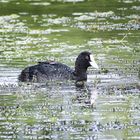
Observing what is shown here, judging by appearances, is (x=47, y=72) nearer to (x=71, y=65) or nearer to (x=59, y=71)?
(x=59, y=71)

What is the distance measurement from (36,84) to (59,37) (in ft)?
18.5

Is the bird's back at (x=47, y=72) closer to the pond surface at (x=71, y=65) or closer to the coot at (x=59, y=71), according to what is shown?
the coot at (x=59, y=71)

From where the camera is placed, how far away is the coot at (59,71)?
1867 cm

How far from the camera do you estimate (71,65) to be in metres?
20.6

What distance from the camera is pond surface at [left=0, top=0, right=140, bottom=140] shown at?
13.5 meters

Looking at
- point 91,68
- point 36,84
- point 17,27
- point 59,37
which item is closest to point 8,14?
point 17,27

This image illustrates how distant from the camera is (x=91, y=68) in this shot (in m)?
20.6

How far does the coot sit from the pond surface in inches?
9.0

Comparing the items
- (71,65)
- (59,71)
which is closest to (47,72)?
(59,71)

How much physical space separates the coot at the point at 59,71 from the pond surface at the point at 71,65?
0.23m

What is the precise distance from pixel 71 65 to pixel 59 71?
171 centimetres

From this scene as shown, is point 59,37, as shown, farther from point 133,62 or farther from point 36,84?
point 36,84

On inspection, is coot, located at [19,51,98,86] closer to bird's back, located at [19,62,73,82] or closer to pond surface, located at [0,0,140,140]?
bird's back, located at [19,62,73,82]

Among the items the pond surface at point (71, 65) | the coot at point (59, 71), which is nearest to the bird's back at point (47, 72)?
the coot at point (59, 71)
